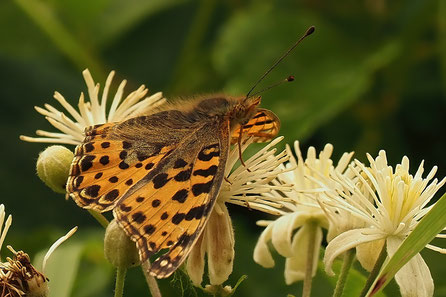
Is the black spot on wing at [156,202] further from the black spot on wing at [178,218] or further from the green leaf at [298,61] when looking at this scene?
the green leaf at [298,61]

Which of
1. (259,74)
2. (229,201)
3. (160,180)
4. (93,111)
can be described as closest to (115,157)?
(160,180)

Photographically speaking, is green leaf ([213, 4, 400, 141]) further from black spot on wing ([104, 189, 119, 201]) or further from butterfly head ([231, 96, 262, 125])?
black spot on wing ([104, 189, 119, 201])

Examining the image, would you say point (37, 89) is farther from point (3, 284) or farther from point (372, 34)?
point (3, 284)

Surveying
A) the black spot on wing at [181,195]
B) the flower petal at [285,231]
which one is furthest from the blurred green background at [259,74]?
the black spot on wing at [181,195]

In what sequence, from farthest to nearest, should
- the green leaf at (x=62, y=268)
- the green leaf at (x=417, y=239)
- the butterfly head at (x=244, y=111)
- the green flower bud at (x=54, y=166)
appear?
the green leaf at (x=62, y=268) → the green flower bud at (x=54, y=166) → the butterfly head at (x=244, y=111) → the green leaf at (x=417, y=239)

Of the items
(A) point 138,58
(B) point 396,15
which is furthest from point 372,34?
(A) point 138,58

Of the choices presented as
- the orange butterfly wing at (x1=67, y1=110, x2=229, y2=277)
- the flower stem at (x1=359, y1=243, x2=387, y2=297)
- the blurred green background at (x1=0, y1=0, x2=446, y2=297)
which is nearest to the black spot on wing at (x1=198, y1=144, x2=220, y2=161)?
the orange butterfly wing at (x1=67, y1=110, x2=229, y2=277)
